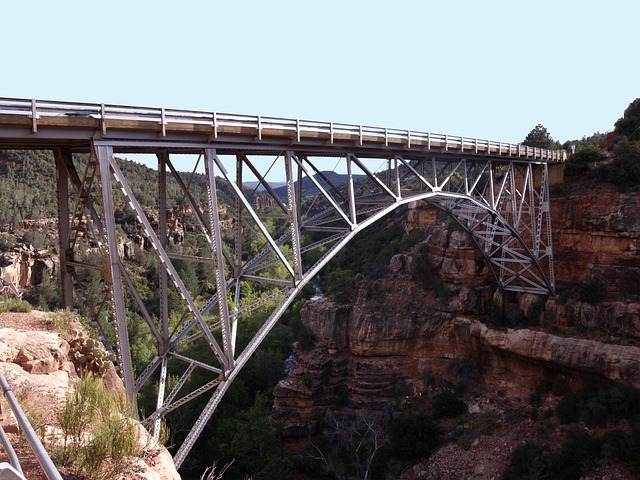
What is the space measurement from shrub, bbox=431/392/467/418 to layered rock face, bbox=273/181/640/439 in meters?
1.06

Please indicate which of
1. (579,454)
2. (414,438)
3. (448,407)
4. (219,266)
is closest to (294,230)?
(219,266)

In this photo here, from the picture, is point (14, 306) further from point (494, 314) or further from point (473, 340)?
point (473, 340)

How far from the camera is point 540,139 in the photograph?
36000 mm

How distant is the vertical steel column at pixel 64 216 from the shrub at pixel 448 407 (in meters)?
16.7

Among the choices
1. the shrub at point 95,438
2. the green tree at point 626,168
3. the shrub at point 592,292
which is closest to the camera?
the shrub at point 95,438

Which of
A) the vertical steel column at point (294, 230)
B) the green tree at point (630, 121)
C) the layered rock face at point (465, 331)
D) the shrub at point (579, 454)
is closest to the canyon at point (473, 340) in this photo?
the layered rock face at point (465, 331)

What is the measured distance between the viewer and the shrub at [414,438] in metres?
20.0

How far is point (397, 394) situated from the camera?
2375 cm

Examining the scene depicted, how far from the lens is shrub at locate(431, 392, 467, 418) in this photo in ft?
70.2

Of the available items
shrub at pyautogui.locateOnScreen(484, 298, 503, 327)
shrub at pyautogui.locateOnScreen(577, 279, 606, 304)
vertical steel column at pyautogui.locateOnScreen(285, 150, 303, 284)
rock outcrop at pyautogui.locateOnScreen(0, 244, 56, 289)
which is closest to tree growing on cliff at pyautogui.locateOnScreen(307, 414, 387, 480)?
shrub at pyautogui.locateOnScreen(484, 298, 503, 327)

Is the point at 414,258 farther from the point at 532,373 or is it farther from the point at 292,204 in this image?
the point at 292,204

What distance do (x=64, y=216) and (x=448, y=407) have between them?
17.5 metres

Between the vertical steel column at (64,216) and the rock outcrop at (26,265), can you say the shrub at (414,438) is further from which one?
the rock outcrop at (26,265)

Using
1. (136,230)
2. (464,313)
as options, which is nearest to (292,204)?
(464,313)
